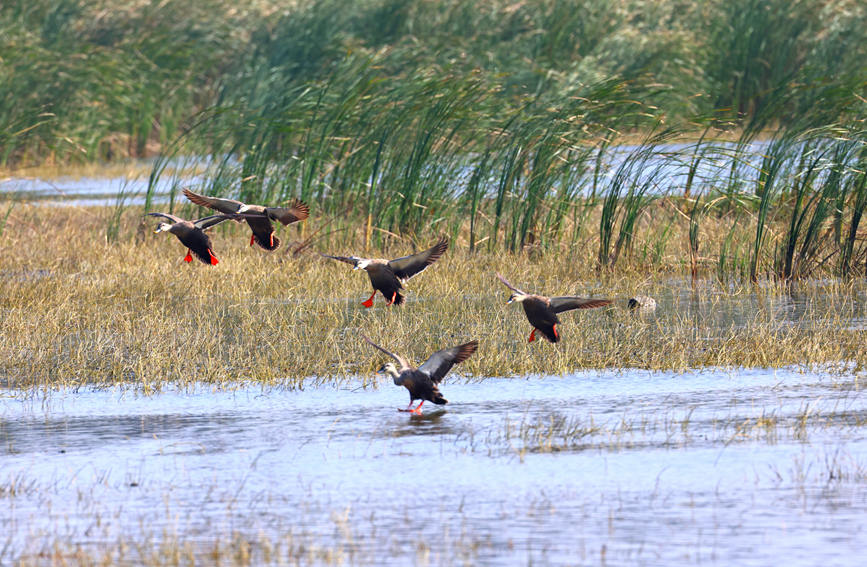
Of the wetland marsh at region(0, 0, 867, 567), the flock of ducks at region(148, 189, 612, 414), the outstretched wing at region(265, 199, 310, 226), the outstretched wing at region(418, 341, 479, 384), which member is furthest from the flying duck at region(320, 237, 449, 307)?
the outstretched wing at region(418, 341, 479, 384)

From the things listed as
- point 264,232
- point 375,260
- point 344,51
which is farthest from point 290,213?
point 344,51

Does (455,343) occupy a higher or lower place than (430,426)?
higher

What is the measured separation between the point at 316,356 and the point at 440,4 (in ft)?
59.3

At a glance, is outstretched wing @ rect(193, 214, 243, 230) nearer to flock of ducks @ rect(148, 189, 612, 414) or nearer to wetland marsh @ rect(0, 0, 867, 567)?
flock of ducks @ rect(148, 189, 612, 414)

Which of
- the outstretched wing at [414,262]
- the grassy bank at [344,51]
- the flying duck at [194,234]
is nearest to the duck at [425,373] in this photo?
the outstretched wing at [414,262]

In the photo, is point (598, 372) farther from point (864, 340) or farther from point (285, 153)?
point (285, 153)

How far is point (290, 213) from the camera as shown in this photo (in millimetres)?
9570

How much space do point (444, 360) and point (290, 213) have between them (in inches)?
81.2

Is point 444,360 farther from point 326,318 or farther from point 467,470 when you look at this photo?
point 326,318

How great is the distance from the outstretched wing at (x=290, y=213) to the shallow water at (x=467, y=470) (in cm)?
132

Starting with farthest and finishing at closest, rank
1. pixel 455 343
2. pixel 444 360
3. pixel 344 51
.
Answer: pixel 344 51 → pixel 455 343 → pixel 444 360

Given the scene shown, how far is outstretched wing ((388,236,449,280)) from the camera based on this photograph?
9477 mm

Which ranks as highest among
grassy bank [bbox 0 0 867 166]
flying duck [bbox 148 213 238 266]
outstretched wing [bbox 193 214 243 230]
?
grassy bank [bbox 0 0 867 166]

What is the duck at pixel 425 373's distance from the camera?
771 cm
